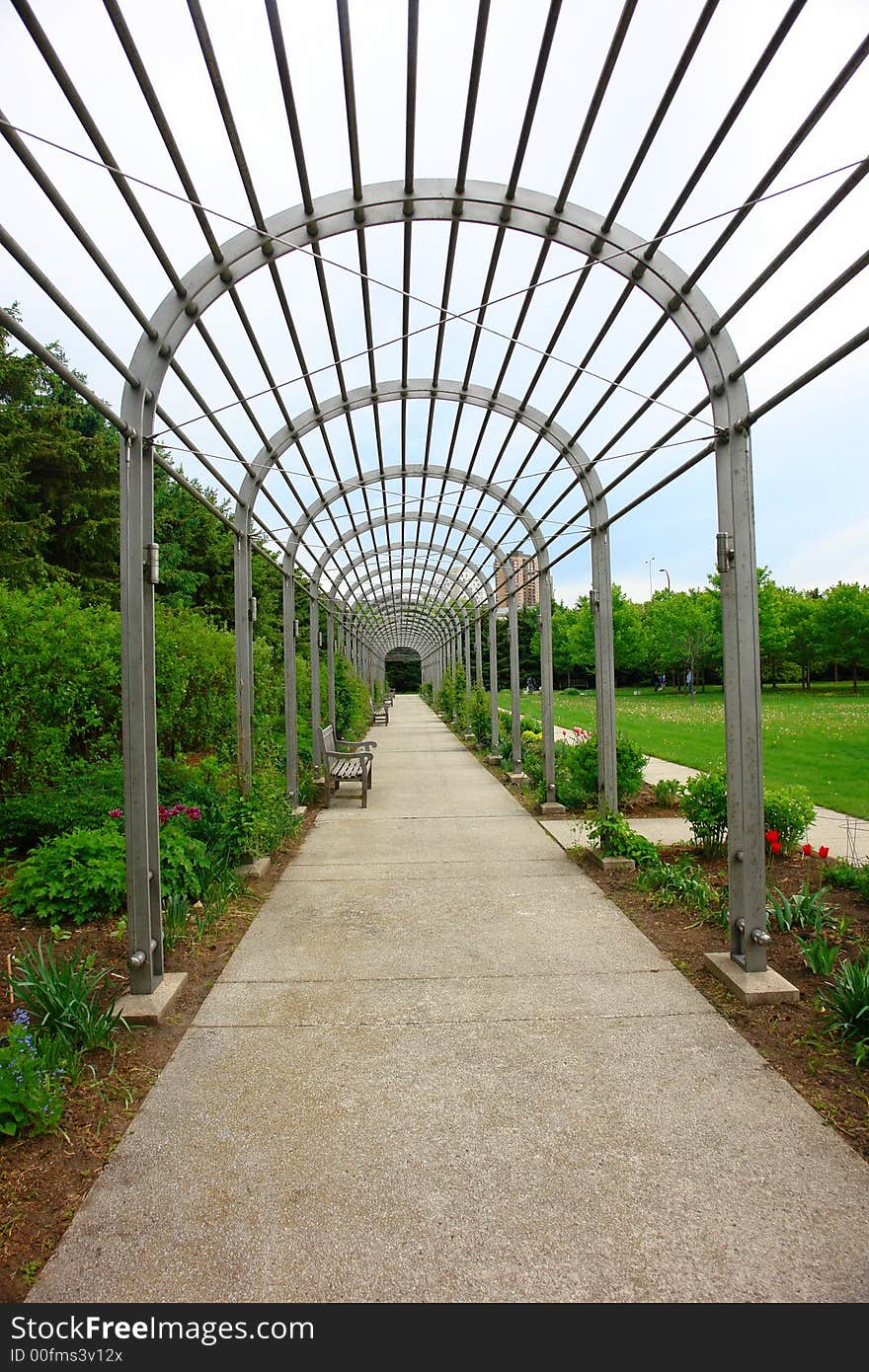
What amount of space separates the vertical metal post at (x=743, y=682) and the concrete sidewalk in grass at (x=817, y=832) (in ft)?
8.11

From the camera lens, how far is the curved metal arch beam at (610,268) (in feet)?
13.1

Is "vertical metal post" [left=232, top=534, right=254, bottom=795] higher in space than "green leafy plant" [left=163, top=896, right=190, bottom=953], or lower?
higher

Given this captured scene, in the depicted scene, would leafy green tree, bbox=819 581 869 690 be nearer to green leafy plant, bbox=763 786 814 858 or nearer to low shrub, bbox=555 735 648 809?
low shrub, bbox=555 735 648 809

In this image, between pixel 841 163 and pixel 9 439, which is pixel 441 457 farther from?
pixel 9 439

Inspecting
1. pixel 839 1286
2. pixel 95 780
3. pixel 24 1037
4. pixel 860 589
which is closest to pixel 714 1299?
pixel 839 1286

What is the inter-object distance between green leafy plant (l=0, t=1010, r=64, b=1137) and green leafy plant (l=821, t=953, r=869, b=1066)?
3.01 metres

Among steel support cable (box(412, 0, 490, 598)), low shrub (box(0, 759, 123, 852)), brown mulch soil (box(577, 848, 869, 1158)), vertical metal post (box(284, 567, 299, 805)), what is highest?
steel support cable (box(412, 0, 490, 598))

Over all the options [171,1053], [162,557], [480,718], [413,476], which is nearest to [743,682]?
[171,1053]

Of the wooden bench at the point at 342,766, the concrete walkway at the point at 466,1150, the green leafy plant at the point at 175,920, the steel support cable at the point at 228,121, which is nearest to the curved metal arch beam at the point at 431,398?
the steel support cable at the point at 228,121

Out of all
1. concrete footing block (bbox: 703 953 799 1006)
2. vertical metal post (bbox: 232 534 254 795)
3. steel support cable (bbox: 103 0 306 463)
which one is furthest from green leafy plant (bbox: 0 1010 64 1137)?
vertical metal post (bbox: 232 534 254 795)

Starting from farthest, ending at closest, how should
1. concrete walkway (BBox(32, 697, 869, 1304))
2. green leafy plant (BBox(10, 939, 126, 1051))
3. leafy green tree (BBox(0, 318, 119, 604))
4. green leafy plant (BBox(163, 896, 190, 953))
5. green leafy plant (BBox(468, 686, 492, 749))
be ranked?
1. leafy green tree (BBox(0, 318, 119, 604))
2. green leafy plant (BBox(468, 686, 492, 749))
3. green leafy plant (BBox(163, 896, 190, 953))
4. green leafy plant (BBox(10, 939, 126, 1051))
5. concrete walkway (BBox(32, 697, 869, 1304))

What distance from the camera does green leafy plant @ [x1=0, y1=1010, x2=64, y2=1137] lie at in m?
2.78

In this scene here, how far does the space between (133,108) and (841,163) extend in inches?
116

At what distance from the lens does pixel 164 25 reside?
130 inches
